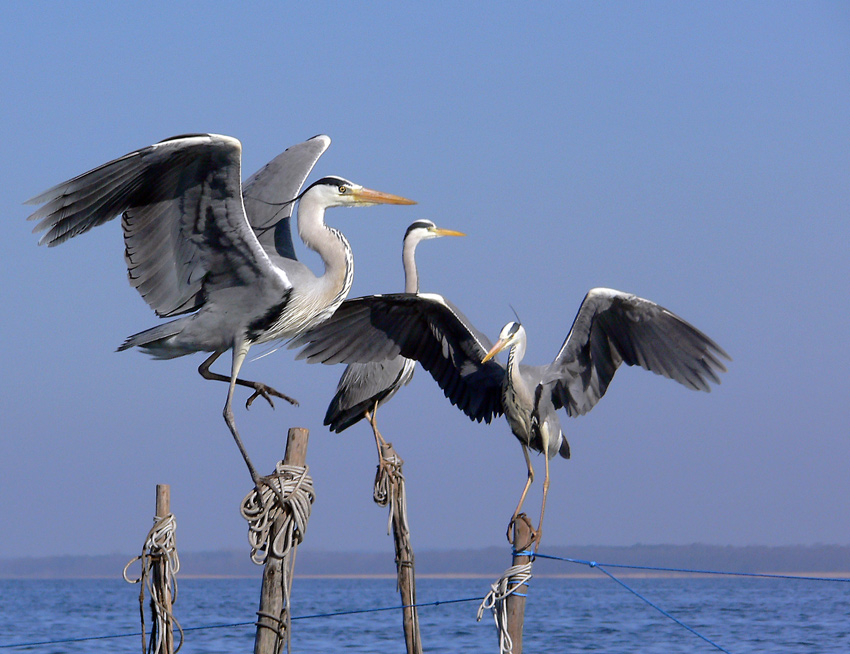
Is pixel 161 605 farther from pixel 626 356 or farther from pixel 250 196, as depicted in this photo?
pixel 626 356

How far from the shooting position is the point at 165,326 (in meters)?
5.68

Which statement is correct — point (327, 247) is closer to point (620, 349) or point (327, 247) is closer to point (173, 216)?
point (173, 216)

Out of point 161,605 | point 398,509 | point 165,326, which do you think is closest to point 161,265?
point 165,326

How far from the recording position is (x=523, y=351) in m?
6.57

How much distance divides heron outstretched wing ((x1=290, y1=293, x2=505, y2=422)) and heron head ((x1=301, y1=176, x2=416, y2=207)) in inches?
28.9

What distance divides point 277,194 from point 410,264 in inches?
114

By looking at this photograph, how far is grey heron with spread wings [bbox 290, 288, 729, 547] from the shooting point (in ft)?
21.1

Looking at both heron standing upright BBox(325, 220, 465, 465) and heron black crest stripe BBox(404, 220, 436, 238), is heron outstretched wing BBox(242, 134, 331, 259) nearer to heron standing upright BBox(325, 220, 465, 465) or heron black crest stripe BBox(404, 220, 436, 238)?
heron standing upright BBox(325, 220, 465, 465)

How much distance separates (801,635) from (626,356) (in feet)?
33.3

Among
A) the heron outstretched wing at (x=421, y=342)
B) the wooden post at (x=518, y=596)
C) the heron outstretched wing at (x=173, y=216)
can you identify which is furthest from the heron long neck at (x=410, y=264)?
the wooden post at (x=518, y=596)

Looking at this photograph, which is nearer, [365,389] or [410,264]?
[365,389]

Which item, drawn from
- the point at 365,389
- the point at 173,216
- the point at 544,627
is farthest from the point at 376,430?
the point at 544,627

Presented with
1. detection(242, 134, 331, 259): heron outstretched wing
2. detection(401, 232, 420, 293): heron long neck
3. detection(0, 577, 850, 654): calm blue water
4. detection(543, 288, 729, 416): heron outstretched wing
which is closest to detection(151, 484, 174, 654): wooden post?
detection(242, 134, 331, 259): heron outstretched wing

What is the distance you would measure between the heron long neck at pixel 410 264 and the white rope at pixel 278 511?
439 cm
